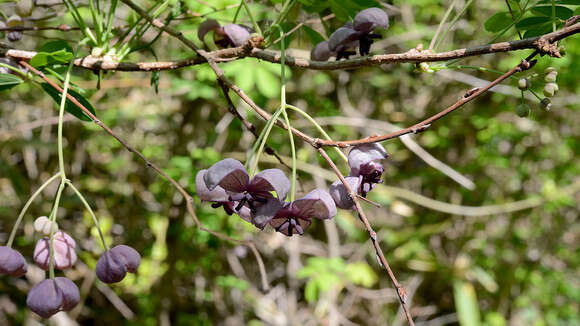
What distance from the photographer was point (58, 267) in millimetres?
914

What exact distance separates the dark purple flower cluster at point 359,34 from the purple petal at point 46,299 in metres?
0.65

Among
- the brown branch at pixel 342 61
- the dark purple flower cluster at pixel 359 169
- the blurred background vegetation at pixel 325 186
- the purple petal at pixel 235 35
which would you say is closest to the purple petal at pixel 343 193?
the dark purple flower cluster at pixel 359 169

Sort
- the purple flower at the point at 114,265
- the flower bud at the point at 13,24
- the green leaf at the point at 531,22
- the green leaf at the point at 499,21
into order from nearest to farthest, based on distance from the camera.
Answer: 1. the purple flower at the point at 114,265
2. the green leaf at the point at 531,22
3. the green leaf at the point at 499,21
4. the flower bud at the point at 13,24

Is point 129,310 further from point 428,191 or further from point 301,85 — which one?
point 428,191

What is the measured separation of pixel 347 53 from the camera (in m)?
0.93

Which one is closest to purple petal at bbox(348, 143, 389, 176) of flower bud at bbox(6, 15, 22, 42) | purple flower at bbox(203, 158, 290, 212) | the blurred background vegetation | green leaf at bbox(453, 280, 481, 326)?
purple flower at bbox(203, 158, 290, 212)

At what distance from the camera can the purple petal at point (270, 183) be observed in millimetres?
669

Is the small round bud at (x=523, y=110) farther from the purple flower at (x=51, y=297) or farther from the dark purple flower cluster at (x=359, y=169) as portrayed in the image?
the purple flower at (x=51, y=297)

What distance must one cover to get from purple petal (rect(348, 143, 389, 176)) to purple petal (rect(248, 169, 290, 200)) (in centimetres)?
11

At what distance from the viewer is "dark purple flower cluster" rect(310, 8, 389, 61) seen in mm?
843

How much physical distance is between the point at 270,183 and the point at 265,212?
0.05 m

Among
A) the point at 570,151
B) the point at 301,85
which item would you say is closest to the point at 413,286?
the point at 570,151

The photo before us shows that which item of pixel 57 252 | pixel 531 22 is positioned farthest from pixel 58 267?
pixel 531 22

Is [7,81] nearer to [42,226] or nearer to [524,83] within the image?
[42,226]
